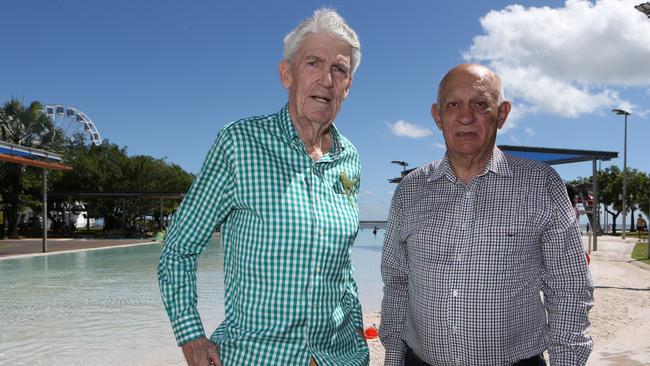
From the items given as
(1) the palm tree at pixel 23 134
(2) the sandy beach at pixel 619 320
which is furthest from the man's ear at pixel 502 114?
(1) the palm tree at pixel 23 134

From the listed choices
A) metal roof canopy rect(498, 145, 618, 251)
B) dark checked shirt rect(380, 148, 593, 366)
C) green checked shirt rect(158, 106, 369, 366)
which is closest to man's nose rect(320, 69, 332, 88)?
green checked shirt rect(158, 106, 369, 366)

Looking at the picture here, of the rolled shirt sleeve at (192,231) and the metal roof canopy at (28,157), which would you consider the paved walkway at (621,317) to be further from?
the metal roof canopy at (28,157)

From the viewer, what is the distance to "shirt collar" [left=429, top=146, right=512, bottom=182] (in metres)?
2.14

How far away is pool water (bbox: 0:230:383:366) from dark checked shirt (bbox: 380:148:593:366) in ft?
18.4

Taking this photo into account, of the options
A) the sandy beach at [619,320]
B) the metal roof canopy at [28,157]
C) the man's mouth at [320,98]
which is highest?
the metal roof canopy at [28,157]

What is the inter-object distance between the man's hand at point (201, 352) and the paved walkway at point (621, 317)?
4794 mm

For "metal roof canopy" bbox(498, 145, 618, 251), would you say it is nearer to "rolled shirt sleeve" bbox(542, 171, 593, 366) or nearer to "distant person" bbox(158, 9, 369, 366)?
"rolled shirt sleeve" bbox(542, 171, 593, 366)

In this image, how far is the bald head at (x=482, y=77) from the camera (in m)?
2.15

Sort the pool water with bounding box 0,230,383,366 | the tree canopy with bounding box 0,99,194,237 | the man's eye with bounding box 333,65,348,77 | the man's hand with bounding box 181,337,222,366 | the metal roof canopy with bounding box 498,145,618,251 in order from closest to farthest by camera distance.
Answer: the man's hand with bounding box 181,337,222,366
the man's eye with bounding box 333,65,348,77
the pool water with bounding box 0,230,383,366
the metal roof canopy with bounding box 498,145,618,251
the tree canopy with bounding box 0,99,194,237

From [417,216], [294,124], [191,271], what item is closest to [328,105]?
[294,124]

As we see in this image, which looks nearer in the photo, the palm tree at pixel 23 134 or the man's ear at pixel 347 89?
the man's ear at pixel 347 89

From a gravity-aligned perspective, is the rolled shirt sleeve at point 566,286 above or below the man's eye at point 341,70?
below

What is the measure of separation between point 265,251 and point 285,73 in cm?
70

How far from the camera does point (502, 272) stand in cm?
203
